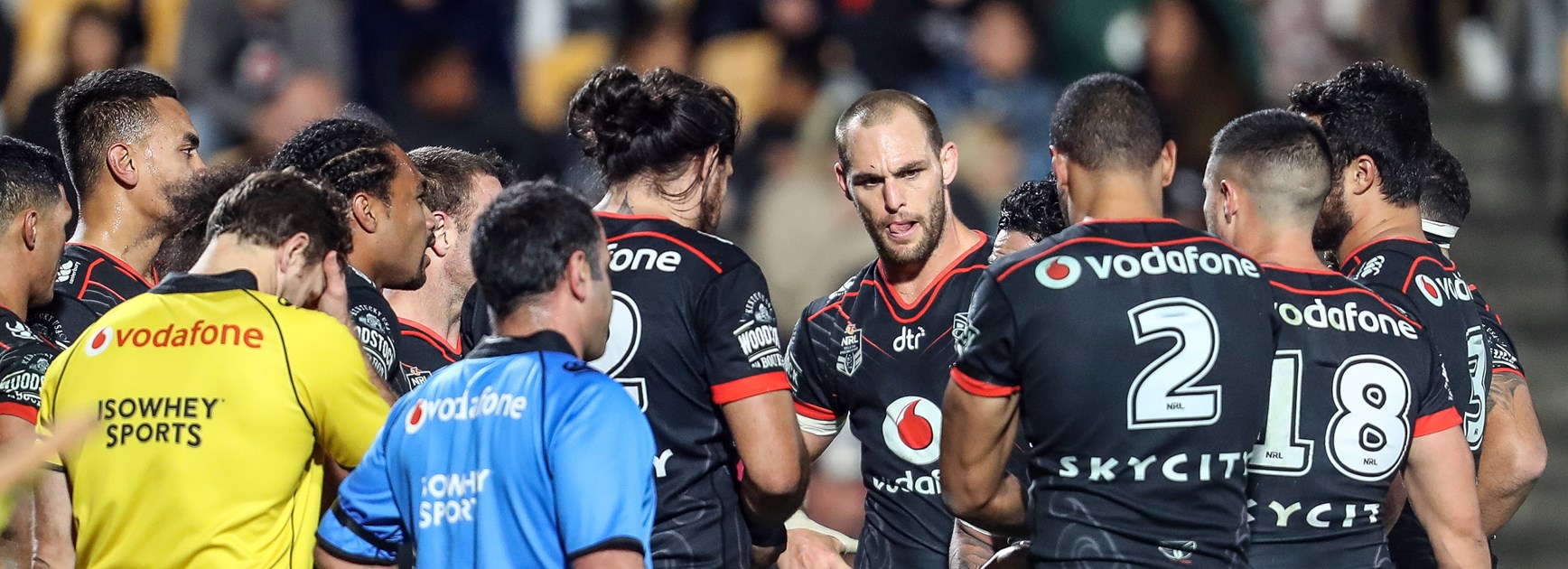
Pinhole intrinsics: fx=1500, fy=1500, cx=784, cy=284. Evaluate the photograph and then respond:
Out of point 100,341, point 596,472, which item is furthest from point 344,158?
point 596,472

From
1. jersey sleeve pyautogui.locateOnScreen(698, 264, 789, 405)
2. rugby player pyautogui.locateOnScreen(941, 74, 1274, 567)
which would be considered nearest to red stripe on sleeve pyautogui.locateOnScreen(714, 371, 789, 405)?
jersey sleeve pyautogui.locateOnScreen(698, 264, 789, 405)

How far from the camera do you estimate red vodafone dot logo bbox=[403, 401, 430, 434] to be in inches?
118

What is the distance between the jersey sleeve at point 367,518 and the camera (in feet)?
10.2

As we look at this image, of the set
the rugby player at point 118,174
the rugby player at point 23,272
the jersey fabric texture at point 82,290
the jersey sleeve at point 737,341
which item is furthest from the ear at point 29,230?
the jersey sleeve at point 737,341

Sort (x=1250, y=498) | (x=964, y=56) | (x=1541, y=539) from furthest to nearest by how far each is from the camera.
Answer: (x=964, y=56) < (x=1541, y=539) < (x=1250, y=498)

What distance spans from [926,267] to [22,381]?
2541 mm

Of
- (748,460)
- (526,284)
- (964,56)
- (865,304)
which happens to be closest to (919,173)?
(865,304)

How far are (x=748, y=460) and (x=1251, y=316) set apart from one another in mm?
1268

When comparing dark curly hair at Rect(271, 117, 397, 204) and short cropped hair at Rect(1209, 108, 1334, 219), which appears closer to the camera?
short cropped hair at Rect(1209, 108, 1334, 219)

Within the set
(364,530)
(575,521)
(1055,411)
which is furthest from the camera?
(1055,411)

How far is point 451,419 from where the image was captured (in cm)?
297

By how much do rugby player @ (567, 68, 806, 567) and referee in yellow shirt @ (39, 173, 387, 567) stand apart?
0.73 metres

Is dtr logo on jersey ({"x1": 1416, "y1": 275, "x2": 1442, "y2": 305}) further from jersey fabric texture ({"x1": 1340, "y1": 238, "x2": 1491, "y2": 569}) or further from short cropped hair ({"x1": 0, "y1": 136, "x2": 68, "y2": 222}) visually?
short cropped hair ({"x1": 0, "y1": 136, "x2": 68, "y2": 222})

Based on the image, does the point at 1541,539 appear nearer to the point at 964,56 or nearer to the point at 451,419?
the point at 964,56
